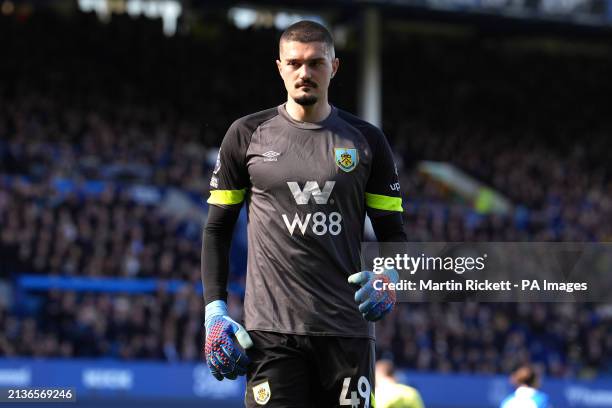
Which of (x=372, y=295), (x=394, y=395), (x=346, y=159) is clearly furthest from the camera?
(x=394, y=395)

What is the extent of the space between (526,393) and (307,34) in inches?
233

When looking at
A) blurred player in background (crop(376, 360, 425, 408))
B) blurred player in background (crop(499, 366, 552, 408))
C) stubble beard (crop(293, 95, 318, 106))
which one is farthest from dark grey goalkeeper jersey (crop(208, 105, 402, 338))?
blurred player in background (crop(376, 360, 425, 408))

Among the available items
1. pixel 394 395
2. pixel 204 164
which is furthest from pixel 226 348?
pixel 204 164

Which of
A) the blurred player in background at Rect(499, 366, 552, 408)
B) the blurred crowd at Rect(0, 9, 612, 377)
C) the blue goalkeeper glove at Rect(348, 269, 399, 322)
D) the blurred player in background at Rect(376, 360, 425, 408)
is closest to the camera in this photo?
the blue goalkeeper glove at Rect(348, 269, 399, 322)

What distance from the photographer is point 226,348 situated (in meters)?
4.06

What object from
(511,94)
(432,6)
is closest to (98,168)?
(432,6)

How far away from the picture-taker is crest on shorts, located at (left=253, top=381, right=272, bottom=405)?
4062 mm

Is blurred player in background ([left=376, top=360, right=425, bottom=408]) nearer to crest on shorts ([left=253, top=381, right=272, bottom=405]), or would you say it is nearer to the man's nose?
crest on shorts ([left=253, top=381, right=272, bottom=405])

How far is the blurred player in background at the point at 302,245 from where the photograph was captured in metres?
4.11

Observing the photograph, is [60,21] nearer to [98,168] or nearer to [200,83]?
[200,83]

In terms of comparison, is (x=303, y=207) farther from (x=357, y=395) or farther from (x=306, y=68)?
(x=357, y=395)

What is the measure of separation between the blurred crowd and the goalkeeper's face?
14352 mm

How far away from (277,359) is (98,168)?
1877 centimetres

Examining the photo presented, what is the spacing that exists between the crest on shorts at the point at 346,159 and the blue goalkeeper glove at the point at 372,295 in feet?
1.35
